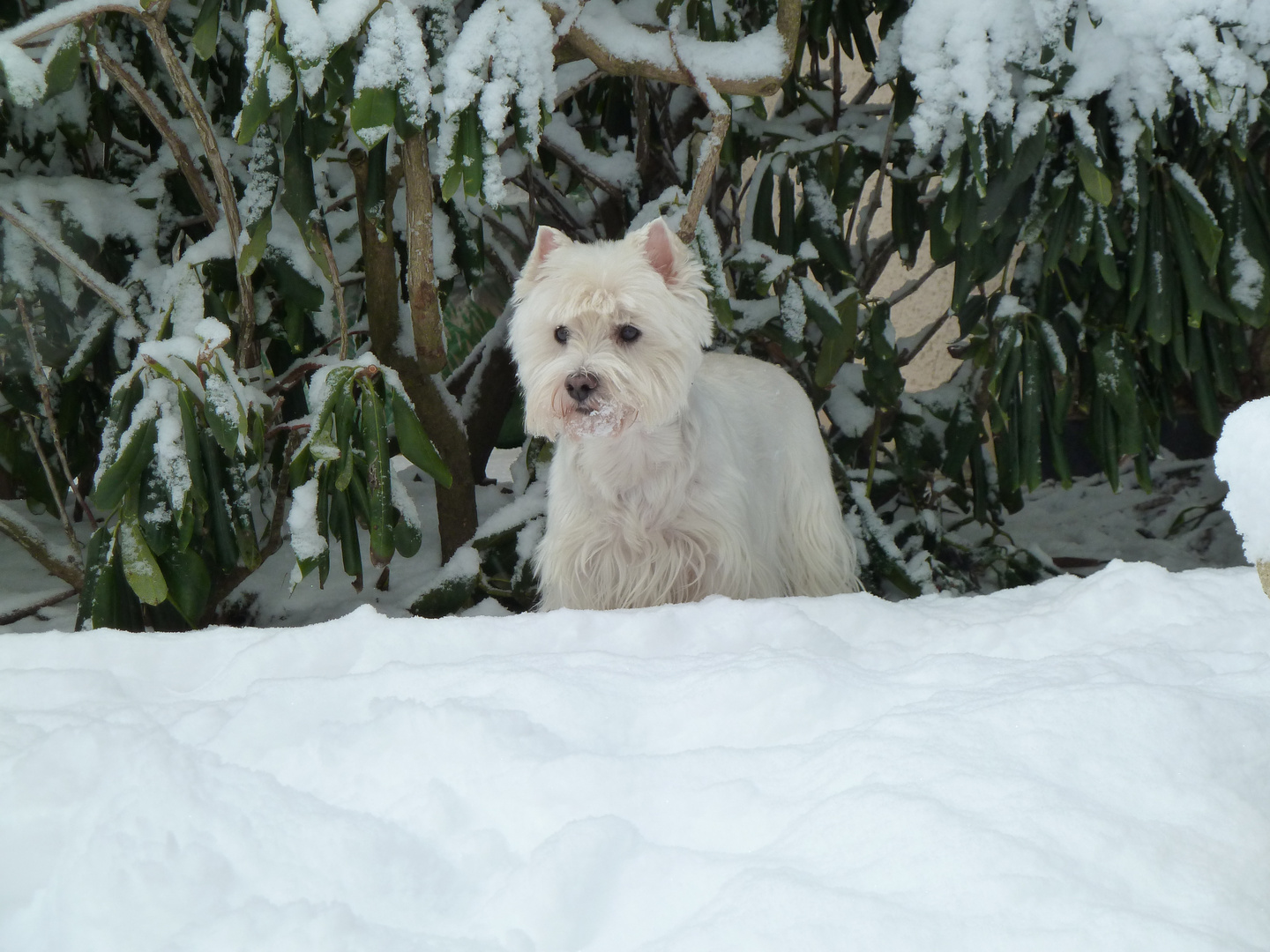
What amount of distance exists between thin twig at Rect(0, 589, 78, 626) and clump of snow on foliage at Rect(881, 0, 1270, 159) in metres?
2.86

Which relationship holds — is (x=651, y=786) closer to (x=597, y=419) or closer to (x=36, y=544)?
(x=597, y=419)

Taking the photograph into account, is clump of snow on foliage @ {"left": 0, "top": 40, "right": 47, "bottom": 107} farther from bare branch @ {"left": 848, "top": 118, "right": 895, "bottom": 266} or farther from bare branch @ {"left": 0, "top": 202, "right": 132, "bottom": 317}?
bare branch @ {"left": 848, "top": 118, "right": 895, "bottom": 266}

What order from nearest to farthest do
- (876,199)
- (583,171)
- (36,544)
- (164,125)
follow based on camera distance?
(164,125), (36,544), (583,171), (876,199)

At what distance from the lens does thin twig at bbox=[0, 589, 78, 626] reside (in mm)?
3393

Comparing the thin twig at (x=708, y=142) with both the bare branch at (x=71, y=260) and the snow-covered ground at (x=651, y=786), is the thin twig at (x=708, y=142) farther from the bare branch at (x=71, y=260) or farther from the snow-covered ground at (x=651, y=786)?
the bare branch at (x=71, y=260)

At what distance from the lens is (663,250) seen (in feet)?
8.82

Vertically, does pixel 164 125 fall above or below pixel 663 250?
above

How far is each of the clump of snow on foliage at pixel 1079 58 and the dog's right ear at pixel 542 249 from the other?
3.11 ft

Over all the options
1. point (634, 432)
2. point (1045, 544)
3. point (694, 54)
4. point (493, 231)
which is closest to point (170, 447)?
point (634, 432)

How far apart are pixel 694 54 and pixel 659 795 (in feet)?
7.21

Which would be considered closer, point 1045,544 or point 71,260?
point 71,260

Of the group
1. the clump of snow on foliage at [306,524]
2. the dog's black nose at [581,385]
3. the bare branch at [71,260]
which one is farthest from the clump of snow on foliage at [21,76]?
the dog's black nose at [581,385]

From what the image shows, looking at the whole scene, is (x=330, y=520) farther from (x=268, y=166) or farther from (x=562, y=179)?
(x=562, y=179)

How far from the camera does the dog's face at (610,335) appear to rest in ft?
8.39
